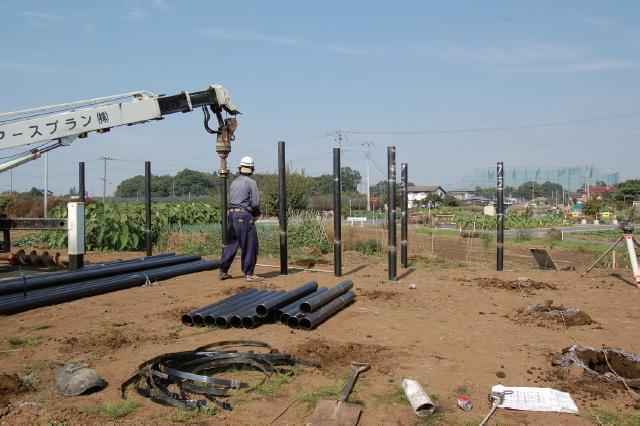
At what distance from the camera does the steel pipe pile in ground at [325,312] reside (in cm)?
581

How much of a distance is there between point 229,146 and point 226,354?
5.32 m

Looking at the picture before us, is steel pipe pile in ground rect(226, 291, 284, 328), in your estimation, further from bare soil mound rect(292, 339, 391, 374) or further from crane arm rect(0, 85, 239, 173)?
crane arm rect(0, 85, 239, 173)

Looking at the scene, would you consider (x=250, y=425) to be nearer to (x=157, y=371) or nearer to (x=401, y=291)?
(x=157, y=371)

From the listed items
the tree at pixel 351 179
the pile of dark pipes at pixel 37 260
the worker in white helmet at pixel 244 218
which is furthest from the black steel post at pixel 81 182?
the tree at pixel 351 179

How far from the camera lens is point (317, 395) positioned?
387 centimetres

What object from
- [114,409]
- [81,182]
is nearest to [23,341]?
[114,409]

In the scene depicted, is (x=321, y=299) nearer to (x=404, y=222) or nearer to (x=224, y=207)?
(x=224, y=207)

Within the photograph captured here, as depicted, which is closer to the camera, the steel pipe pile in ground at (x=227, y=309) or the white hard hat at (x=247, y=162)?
the steel pipe pile in ground at (x=227, y=309)

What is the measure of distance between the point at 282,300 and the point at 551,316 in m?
3.08

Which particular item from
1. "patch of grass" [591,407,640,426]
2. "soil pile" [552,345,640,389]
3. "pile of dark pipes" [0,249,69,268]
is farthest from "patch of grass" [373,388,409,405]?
"pile of dark pipes" [0,249,69,268]

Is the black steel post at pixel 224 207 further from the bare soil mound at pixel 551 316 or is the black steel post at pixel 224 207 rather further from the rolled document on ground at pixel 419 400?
the rolled document on ground at pixel 419 400

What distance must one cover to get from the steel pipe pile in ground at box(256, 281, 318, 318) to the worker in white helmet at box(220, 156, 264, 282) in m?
1.78

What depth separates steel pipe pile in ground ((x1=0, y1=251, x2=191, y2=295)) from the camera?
7559 mm

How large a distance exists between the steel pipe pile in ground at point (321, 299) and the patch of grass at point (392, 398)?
2.18 metres
